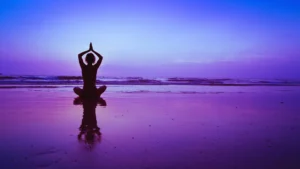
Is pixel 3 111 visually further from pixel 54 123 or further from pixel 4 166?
pixel 4 166

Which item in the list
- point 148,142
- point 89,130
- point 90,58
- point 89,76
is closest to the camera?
point 148,142

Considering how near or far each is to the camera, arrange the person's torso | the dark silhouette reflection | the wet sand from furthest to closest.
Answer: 1. the person's torso
2. the dark silhouette reflection
3. the wet sand

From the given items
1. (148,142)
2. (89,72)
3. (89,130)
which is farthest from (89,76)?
(148,142)

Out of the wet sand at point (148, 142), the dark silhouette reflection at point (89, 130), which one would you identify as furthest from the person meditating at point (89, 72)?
the wet sand at point (148, 142)

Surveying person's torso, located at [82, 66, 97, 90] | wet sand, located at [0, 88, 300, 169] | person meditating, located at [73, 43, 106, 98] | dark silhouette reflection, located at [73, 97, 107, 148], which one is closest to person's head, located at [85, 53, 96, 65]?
person meditating, located at [73, 43, 106, 98]

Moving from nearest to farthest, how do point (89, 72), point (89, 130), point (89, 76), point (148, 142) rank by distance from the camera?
point (148, 142), point (89, 130), point (89, 72), point (89, 76)

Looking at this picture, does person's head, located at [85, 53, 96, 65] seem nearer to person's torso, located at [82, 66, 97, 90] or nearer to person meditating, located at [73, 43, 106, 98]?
person meditating, located at [73, 43, 106, 98]

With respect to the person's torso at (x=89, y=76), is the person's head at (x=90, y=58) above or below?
above

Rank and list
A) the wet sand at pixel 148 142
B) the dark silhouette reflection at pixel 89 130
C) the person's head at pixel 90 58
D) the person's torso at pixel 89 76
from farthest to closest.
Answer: the person's torso at pixel 89 76, the person's head at pixel 90 58, the dark silhouette reflection at pixel 89 130, the wet sand at pixel 148 142

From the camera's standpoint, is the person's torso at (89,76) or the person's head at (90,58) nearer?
the person's head at (90,58)

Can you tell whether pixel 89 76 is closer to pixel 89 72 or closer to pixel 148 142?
pixel 89 72

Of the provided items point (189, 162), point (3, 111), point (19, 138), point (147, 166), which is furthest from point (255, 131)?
point (3, 111)

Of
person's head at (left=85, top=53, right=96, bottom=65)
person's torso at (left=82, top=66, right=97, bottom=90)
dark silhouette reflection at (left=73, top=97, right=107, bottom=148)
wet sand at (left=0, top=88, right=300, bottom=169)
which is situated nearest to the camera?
wet sand at (left=0, top=88, right=300, bottom=169)

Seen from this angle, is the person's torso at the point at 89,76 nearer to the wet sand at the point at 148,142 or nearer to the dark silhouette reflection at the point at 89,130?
the dark silhouette reflection at the point at 89,130
